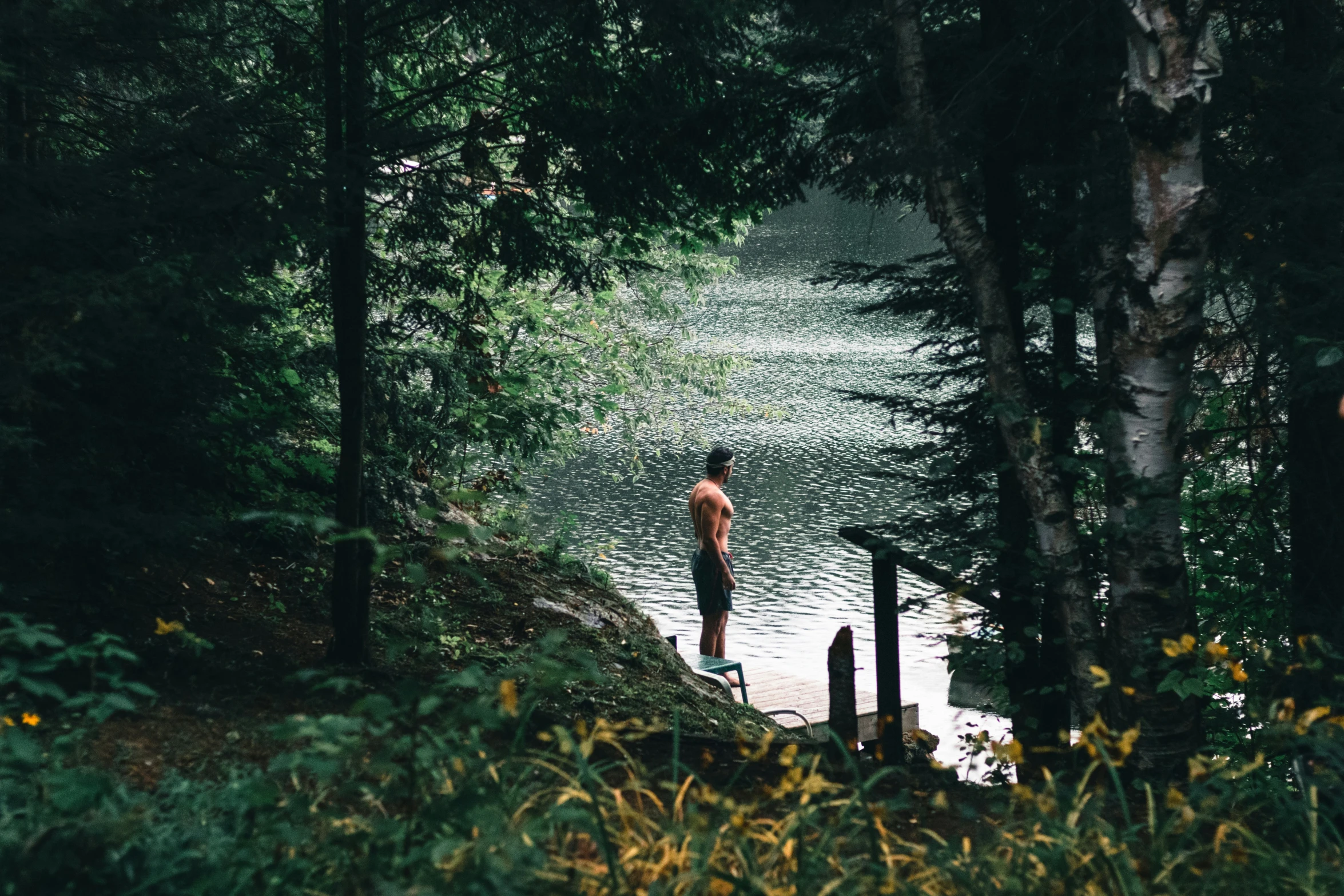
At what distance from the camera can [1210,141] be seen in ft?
14.9

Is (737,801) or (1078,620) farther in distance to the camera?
→ (1078,620)

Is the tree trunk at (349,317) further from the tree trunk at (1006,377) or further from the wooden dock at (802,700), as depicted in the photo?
the wooden dock at (802,700)

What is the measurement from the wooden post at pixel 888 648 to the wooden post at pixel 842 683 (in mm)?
157

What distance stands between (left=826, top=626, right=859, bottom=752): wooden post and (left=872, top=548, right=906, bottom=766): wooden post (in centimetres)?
16

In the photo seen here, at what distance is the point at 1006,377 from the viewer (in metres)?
4.33

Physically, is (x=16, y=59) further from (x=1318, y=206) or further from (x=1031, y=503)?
(x=1318, y=206)

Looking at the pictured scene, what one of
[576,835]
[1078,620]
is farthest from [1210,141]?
[576,835]

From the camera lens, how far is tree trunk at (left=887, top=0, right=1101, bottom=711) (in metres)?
4.23

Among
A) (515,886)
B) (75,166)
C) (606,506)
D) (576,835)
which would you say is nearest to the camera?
(515,886)

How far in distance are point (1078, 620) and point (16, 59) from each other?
4597 millimetres

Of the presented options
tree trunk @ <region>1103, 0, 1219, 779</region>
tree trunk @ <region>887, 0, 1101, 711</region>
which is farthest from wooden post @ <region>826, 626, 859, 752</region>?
tree trunk @ <region>1103, 0, 1219, 779</region>

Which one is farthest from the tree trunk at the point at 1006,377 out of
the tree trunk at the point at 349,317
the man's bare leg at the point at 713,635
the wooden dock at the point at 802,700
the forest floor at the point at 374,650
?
the man's bare leg at the point at 713,635

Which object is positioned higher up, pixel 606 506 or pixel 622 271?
pixel 622 271

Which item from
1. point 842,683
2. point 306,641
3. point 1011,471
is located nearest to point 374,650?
point 306,641
